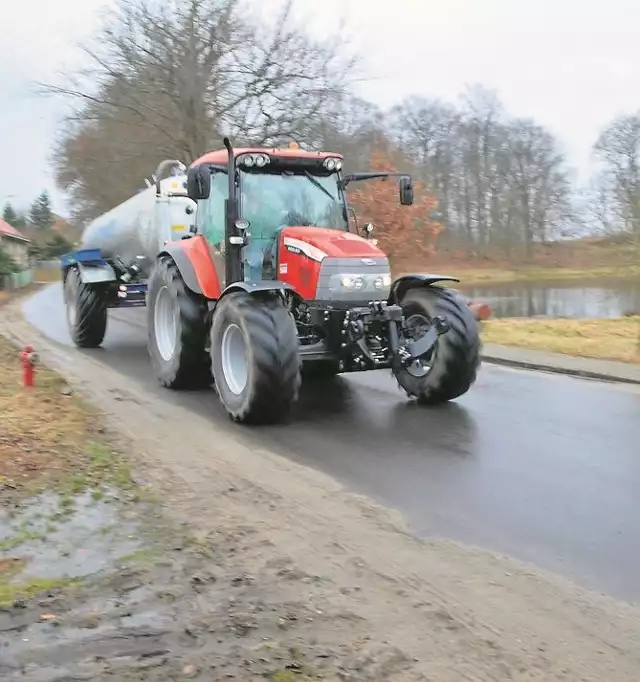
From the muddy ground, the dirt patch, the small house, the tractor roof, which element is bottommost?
the muddy ground

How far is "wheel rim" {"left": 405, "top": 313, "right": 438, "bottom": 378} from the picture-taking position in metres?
9.07

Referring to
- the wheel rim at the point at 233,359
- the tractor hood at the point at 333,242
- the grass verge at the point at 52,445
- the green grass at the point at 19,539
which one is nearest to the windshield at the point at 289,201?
the tractor hood at the point at 333,242

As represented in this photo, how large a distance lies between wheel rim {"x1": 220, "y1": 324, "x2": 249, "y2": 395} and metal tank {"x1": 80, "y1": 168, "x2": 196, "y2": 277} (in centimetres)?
389

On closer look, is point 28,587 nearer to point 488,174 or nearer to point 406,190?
point 406,190

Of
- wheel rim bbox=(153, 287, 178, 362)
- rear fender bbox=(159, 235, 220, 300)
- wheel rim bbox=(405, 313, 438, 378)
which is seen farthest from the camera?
wheel rim bbox=(153, 287, 178, 362)

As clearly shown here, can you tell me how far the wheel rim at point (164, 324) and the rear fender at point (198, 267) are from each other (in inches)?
24.1

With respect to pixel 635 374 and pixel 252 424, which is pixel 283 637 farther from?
pixel 635 374

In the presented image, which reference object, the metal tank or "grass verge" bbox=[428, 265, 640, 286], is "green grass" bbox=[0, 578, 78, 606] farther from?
"grass verge" bbox=[428, 265, 640, 286]

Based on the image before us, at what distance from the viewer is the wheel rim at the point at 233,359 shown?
27.9 ft

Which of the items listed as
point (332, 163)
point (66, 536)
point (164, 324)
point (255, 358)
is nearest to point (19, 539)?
point (66, 536)

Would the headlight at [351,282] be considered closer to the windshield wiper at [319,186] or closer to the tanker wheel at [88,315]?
the windshield wiper at [319,186]

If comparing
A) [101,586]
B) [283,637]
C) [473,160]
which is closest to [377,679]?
[283,637]

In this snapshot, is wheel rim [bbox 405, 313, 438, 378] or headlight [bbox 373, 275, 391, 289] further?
wheel rim [bbox 405, 313, 438, 378]

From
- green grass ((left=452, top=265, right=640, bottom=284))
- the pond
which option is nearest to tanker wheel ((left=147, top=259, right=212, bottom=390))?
the pond
